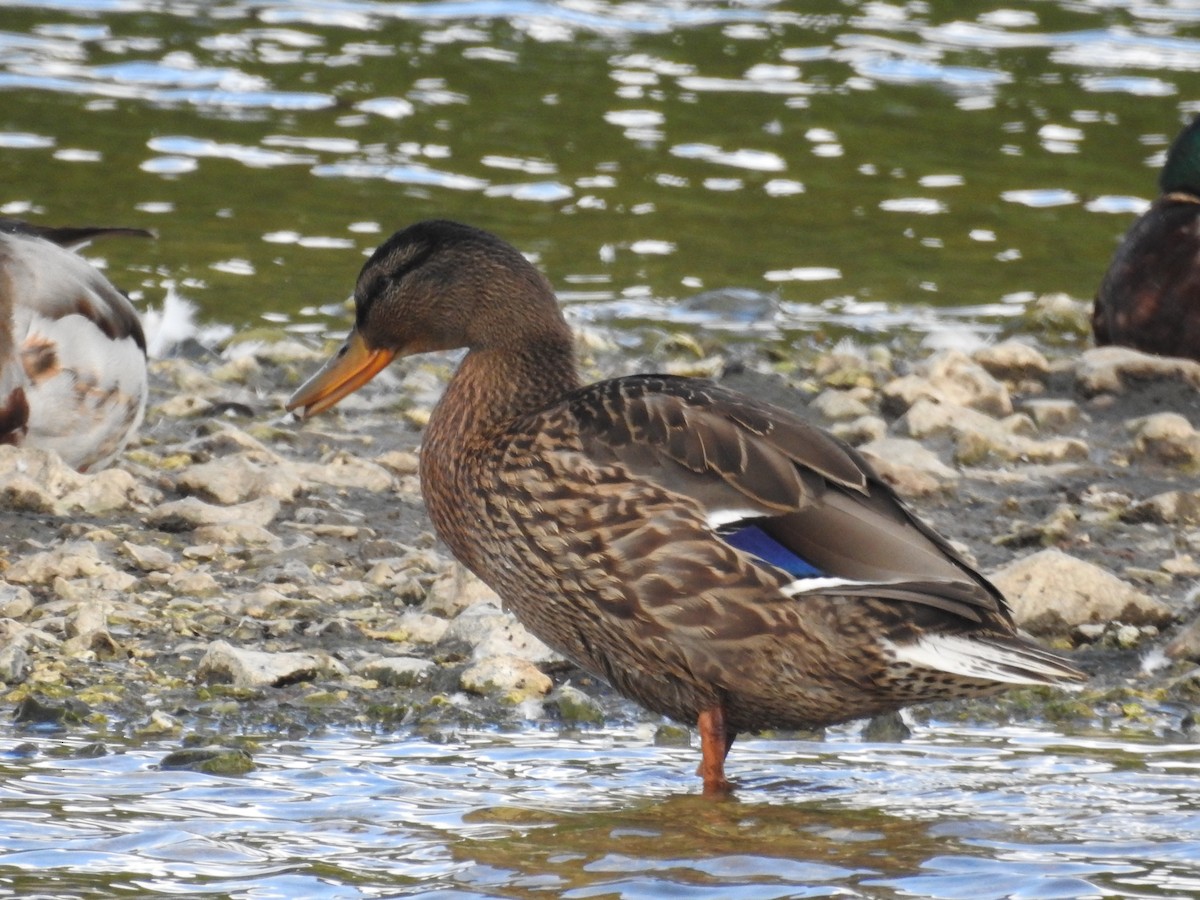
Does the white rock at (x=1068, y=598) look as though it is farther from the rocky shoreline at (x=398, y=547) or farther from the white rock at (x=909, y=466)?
the white rock at (x=909, y=466)

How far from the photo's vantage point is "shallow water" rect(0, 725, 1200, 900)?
4.03 metres

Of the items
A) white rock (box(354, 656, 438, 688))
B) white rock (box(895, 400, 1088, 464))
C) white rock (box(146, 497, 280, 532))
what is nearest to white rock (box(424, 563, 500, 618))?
white rock (box(354, 656, 438, 688))

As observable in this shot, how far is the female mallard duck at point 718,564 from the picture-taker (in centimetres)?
446

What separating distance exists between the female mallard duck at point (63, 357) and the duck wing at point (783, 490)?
218 centimetres

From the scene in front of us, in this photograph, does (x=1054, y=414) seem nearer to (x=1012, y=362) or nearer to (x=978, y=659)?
(x=1012, y=362)

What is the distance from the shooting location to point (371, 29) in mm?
14531

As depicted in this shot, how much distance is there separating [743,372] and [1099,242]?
11.1 feet

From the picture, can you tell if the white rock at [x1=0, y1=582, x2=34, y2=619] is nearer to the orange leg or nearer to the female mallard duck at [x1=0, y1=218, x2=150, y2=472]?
the female mallard duck at [x1=0, y1=218, x2=150, y2=472]

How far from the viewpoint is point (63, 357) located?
6355 millimetres

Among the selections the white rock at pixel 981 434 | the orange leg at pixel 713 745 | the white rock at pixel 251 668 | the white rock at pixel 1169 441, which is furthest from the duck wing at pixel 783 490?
the white rock at pixel 1169 441

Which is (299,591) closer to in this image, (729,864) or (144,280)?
(729,864)

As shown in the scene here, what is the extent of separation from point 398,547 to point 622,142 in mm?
6540

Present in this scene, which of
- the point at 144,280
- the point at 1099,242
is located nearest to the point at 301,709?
the point at 144,280

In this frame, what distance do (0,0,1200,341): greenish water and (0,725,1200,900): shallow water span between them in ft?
15.8
